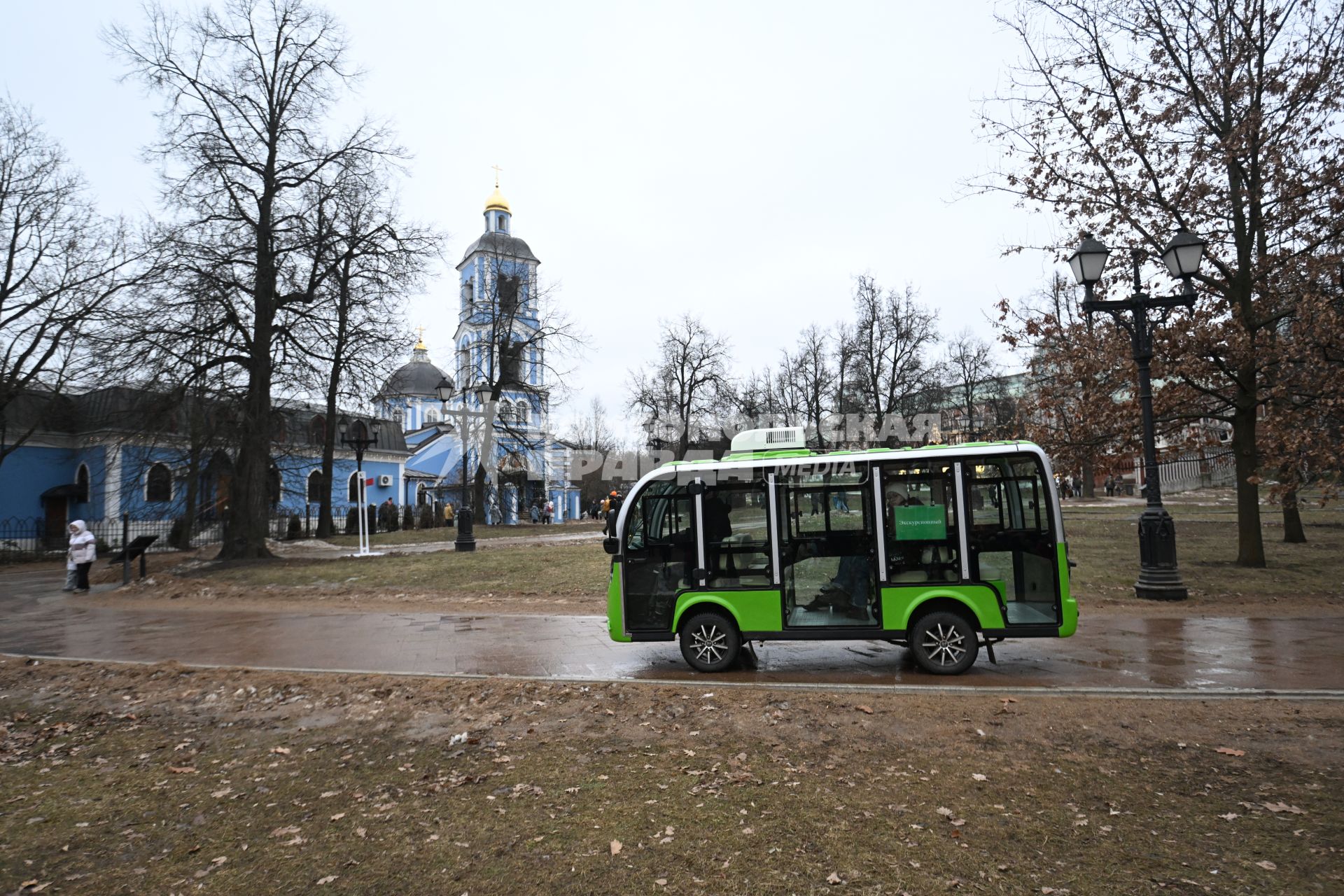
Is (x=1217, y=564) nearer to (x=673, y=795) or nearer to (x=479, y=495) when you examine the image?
(x=673, y=795)

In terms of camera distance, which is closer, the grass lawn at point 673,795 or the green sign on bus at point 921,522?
the grass lawn at point 673,795

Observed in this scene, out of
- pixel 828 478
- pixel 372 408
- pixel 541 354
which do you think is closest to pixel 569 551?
pixel 372 408

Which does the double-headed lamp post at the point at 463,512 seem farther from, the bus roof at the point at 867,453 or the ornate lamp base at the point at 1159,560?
the ornate lamp base at the point at 1159,560

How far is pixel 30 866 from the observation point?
4074 millimetres

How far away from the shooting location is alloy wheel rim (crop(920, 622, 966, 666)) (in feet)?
25.6

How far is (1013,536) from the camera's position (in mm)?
7750

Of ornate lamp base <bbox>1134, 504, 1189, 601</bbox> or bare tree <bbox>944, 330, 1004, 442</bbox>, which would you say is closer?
ornate lamp base <bbox>1134, 504, 1189, 601</bbox>

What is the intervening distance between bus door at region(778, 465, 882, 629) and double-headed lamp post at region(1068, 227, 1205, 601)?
7.37 m

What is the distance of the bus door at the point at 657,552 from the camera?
8.17 meters

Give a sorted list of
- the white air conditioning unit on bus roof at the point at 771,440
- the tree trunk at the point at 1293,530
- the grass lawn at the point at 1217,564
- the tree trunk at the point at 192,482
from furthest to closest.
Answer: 1. the tree trunk at the point at 192,482
2. the tree trunk at the point at 1293,530
3. the grass lawn at the point at 1217,564
4. the white air conditioning unit on bus roof at the point at 771,440

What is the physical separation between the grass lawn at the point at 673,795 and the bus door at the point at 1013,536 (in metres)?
1.23

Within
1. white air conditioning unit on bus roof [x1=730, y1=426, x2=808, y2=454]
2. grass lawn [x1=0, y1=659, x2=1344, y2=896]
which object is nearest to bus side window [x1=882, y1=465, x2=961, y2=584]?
white air conditioning unit on bus roof [x1=730, y1=426, x2=808, y2=454]

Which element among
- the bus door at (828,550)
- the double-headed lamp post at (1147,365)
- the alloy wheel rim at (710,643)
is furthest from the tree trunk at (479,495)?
the bus door at (828,550)

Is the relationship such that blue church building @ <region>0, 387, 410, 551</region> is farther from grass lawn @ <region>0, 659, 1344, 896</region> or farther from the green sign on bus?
the green sign on bus
